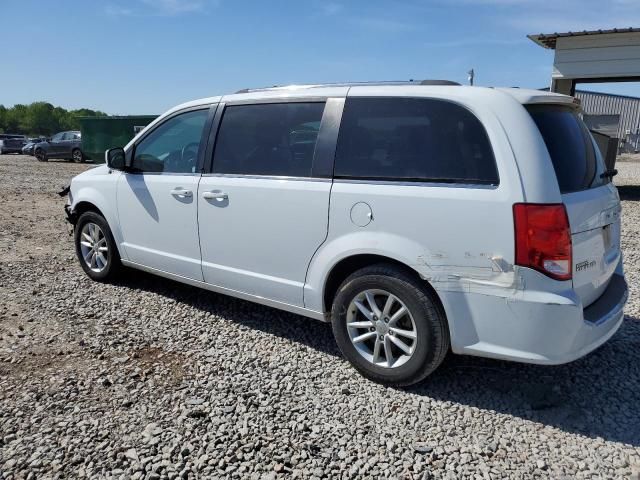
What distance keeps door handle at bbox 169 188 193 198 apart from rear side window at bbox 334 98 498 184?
55.1 inches

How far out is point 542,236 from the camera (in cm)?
261

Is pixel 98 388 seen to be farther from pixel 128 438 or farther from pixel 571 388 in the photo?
pixel 571 388

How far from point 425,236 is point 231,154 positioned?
5.86 feet

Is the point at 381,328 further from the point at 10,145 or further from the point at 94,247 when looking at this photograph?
the point at 10,145

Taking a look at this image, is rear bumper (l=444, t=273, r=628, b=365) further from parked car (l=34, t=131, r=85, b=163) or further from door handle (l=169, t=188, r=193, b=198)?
parked car (l=34, t=131, r=85, b=163)

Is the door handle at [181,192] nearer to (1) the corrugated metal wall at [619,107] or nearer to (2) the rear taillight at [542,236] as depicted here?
(2) the rear taillight at [542,236]

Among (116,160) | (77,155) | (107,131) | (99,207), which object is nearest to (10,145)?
(77,155)

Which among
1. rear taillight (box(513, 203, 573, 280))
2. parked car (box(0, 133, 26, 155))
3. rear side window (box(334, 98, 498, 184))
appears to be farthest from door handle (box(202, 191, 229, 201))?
parked car (box(0, 133, 26, 155))

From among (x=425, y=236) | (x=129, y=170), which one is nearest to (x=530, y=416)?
(x=425, y=236)

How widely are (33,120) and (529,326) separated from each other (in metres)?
129

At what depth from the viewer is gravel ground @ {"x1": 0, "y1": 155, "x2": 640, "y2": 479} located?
8.31 feet

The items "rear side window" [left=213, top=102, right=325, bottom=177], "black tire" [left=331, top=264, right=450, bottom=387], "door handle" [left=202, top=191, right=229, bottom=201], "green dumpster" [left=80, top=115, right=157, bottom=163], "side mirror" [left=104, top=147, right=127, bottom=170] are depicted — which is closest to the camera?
"black tire" [left=331, top=264, right=450, bottom=387]

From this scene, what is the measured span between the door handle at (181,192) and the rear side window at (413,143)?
1.40m

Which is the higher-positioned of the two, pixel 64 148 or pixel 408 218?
pixel 64 148
